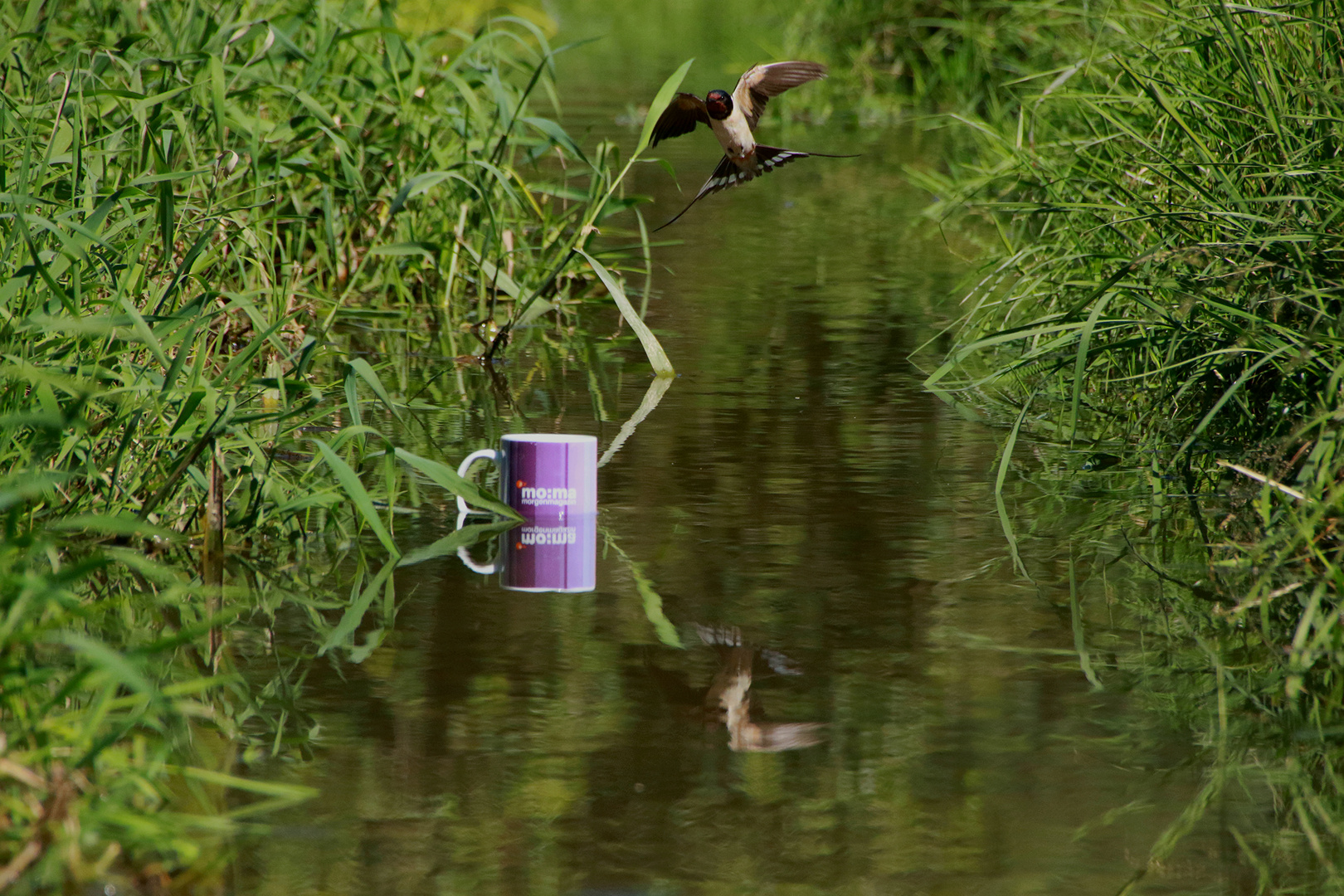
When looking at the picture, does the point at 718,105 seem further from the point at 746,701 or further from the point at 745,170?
the point at 746,701

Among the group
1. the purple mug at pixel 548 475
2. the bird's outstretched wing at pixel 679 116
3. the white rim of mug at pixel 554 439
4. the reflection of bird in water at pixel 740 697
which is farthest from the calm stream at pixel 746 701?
the bird's outstretched wing at pixel 679 116

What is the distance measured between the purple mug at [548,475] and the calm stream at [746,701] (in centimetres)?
11

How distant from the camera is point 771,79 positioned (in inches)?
205

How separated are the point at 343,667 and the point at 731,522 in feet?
3.84

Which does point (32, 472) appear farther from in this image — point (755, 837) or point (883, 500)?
point (883, 500)

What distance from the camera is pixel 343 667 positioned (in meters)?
3.20

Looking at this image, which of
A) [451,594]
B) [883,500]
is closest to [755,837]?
[451,594]

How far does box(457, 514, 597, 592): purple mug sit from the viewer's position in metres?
3.71

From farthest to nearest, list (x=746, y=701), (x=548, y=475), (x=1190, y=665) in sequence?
1. (x=548, y=475)
2. (x=1190, y=665)
3. (x=746, y=701)

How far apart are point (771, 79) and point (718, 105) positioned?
0.22m

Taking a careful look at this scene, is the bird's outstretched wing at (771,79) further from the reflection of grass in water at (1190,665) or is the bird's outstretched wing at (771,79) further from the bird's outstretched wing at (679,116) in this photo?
the reflection of grass in water at (1190,665)

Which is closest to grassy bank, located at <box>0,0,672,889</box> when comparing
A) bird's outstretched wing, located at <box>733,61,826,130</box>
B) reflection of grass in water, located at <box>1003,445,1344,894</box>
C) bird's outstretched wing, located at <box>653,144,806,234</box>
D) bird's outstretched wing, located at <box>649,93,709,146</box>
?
bird's outstretched wing, located at <box>653,144,806,234</box>

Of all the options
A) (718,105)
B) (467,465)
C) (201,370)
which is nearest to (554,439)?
(467,465)

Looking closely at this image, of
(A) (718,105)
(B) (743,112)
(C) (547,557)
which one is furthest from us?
(B) (743,112)
